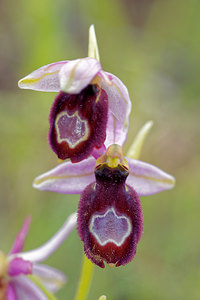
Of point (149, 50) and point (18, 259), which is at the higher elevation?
point (149, 50)

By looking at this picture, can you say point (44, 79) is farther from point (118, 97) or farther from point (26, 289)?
point (26, 289)

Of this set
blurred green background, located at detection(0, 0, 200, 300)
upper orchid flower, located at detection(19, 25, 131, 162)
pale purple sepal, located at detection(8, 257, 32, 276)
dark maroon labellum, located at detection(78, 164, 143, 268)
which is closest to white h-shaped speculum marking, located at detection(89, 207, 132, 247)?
dark maroon labellum, located at detection(78, 164, 143, 268)

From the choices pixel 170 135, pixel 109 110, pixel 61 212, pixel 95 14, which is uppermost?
pixel 95 14

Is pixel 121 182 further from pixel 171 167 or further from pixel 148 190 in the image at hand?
pixel 171 167

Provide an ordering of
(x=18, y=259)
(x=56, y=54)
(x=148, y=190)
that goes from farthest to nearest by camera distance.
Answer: (x=56, y=54)
(x=18, y=259)
(x=148, y=190)

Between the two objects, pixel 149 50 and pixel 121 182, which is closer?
pixel 121 182

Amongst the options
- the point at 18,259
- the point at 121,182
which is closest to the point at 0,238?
the point at 18,259

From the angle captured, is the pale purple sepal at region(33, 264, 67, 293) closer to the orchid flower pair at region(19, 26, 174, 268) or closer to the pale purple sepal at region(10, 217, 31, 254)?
the pale purple sepal at region(10, 217, 31, 254)
